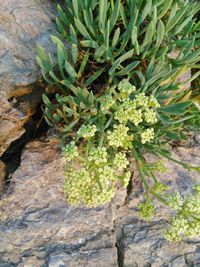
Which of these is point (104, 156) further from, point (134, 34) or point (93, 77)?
point (134, 34)

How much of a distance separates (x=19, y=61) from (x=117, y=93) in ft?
2.63

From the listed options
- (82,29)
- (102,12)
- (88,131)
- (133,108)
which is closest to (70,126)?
(88,131)

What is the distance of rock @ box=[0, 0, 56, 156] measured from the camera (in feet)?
10.5

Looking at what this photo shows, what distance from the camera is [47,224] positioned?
3176 mm

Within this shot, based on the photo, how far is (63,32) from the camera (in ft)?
10.8

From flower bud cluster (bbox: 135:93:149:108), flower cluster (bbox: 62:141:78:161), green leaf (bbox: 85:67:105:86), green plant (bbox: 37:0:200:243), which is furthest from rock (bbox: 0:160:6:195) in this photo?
flower bud cluster (bbox: 135:93:149:108)

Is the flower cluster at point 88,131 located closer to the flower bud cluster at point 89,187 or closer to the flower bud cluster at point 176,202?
the flower bud cluster at point 89,187

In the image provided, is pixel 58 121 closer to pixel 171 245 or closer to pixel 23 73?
pixel 23 73

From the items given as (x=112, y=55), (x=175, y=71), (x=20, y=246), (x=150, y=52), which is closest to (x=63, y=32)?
(x=112, y=55)

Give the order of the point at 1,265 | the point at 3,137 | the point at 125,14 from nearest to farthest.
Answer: the point at 1,265
the point at 3,137
the point at 125,14

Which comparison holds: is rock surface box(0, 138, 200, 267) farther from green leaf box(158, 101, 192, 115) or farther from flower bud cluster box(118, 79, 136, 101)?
flower bud cluster box(118, 79, 136, 101)

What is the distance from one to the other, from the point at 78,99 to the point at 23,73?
1.74 ft

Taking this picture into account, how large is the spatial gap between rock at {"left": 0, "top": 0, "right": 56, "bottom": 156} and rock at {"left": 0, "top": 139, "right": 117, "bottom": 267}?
1.02ft

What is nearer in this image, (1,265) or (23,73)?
(1,265)
